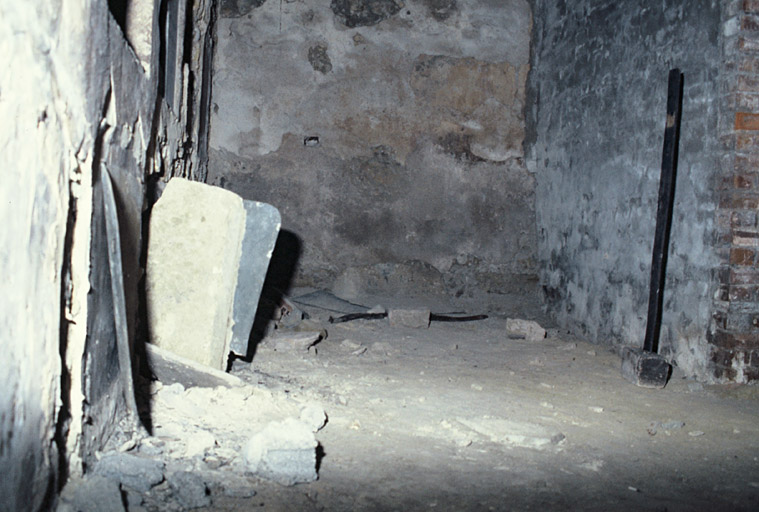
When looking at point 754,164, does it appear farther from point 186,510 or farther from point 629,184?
point 186,510

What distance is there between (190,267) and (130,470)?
4.06 ft

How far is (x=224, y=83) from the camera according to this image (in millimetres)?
5695

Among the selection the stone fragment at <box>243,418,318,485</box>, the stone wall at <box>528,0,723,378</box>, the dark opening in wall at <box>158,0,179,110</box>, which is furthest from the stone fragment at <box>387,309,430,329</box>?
the stone fragment at <box>243,418,318,485</box>

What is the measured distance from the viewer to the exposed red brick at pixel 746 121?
11.2 ft

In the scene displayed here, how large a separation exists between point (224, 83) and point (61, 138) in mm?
4412

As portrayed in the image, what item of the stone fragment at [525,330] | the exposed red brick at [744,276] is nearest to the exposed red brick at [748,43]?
the exposed red brick at [744,276]

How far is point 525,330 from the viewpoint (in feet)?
16.1

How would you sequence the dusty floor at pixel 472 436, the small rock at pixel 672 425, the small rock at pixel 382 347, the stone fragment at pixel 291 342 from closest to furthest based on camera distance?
the dusty floor at pixel 472 436 → the small rock at pixel 672 425 → the stone fragment at pixel 291 342 → the small rock at pixel 382 347

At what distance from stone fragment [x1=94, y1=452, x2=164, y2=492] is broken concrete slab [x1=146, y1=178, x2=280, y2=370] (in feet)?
3.37

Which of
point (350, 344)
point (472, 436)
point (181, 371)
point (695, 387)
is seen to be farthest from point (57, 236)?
point (695, 387)

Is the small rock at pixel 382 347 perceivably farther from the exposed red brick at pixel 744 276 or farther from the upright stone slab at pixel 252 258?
the exposed red brick at pixel 744 276

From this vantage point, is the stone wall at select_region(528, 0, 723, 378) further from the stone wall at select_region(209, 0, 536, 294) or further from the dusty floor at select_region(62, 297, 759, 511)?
the dusty floor at select_region(62, 297, 759, 511)

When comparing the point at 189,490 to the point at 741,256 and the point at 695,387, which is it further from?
the point at 741,256

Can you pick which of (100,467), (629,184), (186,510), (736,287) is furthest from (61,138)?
(629,184)
